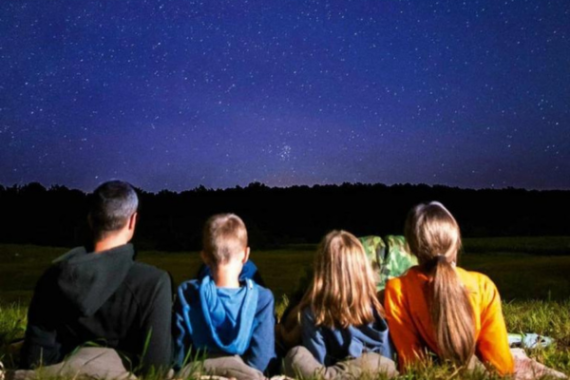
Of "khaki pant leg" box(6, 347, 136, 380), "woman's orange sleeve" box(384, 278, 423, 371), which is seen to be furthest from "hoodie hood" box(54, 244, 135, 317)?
"woman's orange sleeve" box(384, 278, 423, 371)

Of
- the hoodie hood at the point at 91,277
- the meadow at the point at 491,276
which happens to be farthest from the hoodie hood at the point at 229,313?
the meadow at the point at 491,276

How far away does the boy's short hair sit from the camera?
4.30m

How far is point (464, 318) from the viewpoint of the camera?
431cm

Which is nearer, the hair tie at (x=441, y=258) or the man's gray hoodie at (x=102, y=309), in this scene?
the man's gray hoodie at (x=102, y=309)

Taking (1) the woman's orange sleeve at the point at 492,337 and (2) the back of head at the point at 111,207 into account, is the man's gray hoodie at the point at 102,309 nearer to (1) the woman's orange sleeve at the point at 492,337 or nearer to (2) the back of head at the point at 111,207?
(2) the back of head at the point at 111,207

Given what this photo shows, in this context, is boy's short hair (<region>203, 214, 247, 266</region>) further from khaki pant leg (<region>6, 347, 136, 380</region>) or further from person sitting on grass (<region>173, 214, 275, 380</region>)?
khaki pant leg (<region>6, 347, 136, 380</region>)

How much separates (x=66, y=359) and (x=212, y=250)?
110 cm

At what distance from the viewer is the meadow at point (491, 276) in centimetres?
633

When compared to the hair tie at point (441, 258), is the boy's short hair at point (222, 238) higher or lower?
higher

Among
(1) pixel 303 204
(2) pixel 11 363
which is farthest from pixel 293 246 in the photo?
(2) pixel 11 363

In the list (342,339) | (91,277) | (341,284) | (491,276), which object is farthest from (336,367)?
(491,276)

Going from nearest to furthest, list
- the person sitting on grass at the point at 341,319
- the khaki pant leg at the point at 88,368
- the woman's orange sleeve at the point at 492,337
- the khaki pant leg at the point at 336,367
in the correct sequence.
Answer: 1. the khaki pant leg at the point at 88,368
2. the khaki pant leg at the point at 336,367
3. the person sitting on grass at the point at 341,319
4. the woman's orange sleeve at the point at 492,337

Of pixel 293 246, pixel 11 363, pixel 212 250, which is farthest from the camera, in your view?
pixel 293 246

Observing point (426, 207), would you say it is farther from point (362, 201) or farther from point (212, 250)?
point (362, 201)
